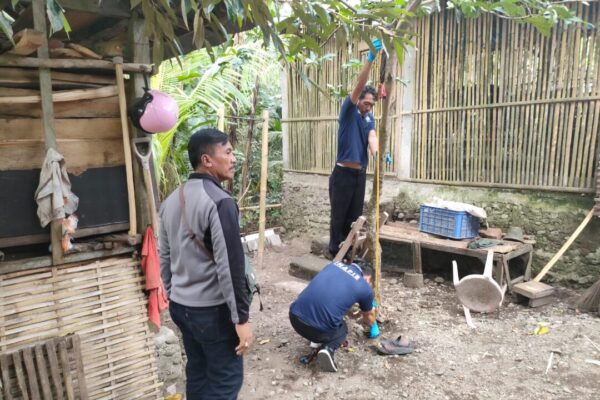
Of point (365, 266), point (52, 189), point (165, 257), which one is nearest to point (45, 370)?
point (165, 257)

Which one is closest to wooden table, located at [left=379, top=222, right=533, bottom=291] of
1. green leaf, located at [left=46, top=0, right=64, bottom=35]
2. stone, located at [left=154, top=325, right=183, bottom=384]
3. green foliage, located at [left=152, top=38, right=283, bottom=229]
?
green foliage, located at [left=152, top=38, right=283, bottom=229]

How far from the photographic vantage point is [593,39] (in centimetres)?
501

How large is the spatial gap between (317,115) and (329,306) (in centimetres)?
526

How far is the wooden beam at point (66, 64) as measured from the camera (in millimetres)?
2287

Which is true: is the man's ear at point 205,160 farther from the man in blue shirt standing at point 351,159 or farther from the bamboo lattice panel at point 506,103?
the bamboo lattice panel at point 506,103

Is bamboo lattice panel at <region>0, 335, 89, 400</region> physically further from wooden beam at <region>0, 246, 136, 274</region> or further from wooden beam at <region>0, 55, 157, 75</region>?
wooden beam at <region>0, 55, 157, 75</region>

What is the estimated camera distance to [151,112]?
263 cm

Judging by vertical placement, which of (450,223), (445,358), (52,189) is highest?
(52,189)

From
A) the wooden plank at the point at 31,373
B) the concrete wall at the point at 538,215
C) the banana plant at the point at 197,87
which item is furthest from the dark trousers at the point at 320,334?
the concrete wall at the point at 538,215

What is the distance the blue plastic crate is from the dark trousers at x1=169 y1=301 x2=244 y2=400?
13.8 ft

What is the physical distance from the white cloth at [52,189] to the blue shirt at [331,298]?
2052 mm

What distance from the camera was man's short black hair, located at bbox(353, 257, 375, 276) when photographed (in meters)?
4.58

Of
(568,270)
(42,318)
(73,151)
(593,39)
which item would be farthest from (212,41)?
(568,270)

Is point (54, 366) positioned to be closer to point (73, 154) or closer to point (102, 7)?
point (73, 154)
